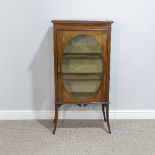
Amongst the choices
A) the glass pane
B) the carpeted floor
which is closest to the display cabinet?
the glass pane

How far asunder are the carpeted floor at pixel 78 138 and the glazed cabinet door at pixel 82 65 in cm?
35

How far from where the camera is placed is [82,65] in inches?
93.2

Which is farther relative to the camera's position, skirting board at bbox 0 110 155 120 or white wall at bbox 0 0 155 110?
skirting board at bbox 0 110 155 120

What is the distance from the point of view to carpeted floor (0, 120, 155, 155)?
7.16 feet

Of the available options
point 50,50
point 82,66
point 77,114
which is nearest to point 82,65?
point 82,66

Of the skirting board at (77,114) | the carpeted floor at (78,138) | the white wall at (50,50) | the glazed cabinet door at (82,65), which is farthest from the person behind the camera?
the skirting board at (77,114)

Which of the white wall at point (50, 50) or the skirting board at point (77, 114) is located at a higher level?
Answer: the white wall at point (50, 50)

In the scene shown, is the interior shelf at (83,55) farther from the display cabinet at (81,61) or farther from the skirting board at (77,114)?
the skirting board at (77,114)

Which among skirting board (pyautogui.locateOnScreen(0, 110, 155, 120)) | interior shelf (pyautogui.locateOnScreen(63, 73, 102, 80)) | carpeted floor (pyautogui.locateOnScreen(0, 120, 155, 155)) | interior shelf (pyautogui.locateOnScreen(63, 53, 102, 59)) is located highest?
interior shelf (pyautogui.locateOnScreen(63, 53, 102, 59))

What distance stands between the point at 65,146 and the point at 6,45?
1.18 metres

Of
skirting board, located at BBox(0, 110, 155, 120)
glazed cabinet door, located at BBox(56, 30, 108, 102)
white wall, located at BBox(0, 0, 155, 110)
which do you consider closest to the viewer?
glazed cabinet door, located at BBox(56, 30, 108, 102)

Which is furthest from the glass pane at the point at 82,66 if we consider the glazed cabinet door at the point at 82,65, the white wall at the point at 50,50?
the white wall at the point at 50,50

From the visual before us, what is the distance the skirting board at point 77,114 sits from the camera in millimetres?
2768

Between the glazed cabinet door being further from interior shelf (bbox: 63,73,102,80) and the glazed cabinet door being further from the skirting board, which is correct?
the skirting board
